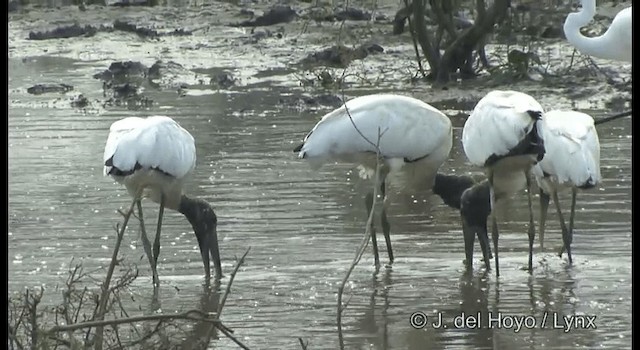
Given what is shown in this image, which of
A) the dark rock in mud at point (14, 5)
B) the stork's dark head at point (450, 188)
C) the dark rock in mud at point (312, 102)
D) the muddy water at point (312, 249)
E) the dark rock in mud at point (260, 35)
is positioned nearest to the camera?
the muddy water at point (312, 249)

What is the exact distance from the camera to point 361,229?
9.82m

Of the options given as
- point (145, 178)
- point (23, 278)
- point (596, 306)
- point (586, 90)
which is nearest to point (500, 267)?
point (596, 306)

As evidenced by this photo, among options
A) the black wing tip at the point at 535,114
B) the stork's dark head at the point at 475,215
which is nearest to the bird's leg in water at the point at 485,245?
the stork's dark head at the point at 475,215

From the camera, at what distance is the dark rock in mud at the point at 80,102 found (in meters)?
17.1

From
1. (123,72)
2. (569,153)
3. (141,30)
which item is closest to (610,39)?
(569,153)

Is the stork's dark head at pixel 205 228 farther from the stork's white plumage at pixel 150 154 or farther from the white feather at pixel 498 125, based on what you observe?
the white feather at pixel 498 125

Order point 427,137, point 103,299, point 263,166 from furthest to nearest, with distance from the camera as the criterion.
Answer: point 263,166 < point 427,137 < point 103,299

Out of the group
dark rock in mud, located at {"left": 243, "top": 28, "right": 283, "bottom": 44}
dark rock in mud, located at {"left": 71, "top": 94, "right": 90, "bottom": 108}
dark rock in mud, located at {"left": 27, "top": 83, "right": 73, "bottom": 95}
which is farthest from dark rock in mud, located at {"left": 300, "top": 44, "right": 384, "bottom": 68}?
dark rock in mud, located at {"left": 71, "top": 94, "right": 90, "bottom": 108}

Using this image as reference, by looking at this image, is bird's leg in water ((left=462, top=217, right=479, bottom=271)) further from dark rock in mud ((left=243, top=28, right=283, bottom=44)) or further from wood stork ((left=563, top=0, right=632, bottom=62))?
dark rock in mud ((left=243, top=28, right=283, bottom=44))

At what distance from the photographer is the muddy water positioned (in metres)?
7.31

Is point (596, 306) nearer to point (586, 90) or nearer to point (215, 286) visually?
point (215, 286)

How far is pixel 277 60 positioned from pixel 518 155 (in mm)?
14518

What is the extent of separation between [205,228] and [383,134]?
4.04 ft
